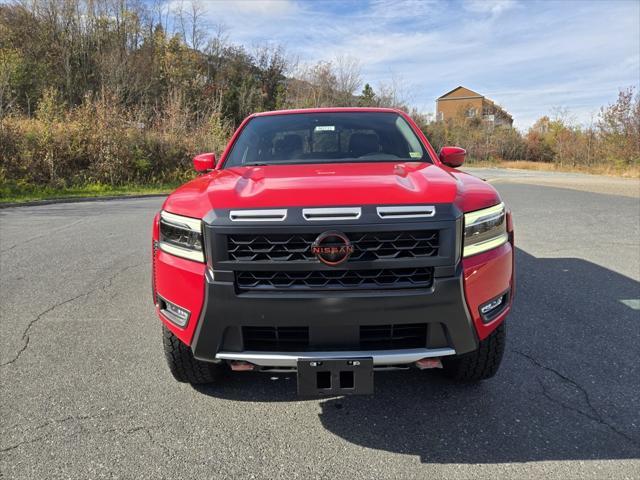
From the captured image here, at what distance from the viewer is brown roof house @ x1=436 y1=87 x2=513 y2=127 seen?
6506cm

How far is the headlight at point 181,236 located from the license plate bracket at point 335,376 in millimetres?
700

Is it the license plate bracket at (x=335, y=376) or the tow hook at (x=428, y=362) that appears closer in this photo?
the license plate bracket at (x=335, y=376)

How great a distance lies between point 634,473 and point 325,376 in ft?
4.64

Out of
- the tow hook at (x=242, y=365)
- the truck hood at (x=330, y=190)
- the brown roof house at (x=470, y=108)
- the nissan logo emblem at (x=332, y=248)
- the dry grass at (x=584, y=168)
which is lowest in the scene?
the tow hook at (x=242, y=365)

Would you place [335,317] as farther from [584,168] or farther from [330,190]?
[584,168]

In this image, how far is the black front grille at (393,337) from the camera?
6.73 ft

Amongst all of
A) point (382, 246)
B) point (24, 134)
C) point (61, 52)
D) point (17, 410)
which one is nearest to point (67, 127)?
point (24, 134)

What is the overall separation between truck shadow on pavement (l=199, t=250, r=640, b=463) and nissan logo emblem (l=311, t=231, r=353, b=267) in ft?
3.14

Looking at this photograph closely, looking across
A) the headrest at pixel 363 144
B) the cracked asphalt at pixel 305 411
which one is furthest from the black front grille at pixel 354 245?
the headrest at pixel 363 144

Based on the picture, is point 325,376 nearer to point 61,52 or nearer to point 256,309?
point 256,309

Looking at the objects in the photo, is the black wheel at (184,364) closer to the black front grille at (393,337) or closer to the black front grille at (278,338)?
the black front grille at (278,338)

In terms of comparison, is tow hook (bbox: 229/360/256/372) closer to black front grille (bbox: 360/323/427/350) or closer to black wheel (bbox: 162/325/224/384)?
black wheel (bbox: 162/325/224/384)

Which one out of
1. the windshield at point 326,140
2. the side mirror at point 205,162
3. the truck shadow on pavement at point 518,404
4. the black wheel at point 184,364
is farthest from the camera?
the side mirror at point 205,162

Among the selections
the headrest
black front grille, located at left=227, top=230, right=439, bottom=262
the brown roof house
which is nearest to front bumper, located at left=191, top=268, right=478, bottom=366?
black front grille, located at left=227, top=230, right=439, bottom=262
